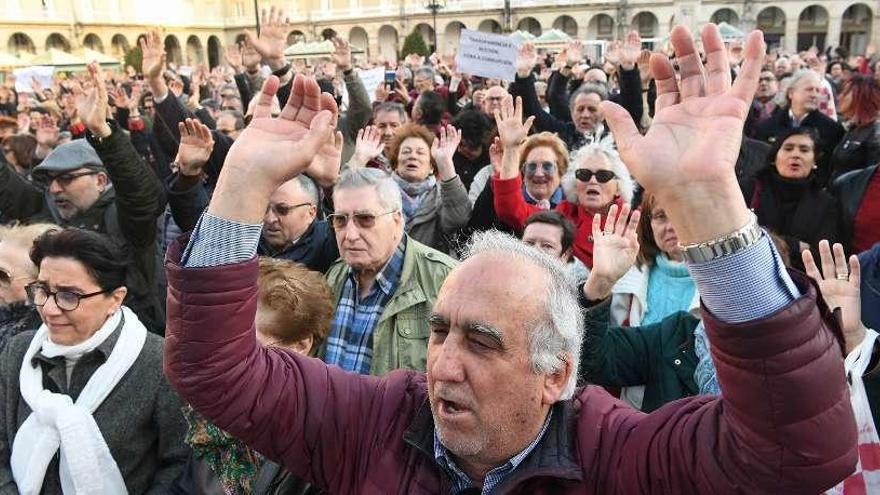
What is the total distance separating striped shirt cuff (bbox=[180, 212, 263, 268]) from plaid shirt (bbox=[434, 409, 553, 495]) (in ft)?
1.79

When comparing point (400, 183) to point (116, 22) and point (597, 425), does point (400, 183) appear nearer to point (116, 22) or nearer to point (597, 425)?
point (597, 425)

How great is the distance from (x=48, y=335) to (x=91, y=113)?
1.52 meters

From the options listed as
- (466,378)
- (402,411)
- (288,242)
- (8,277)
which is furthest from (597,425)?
(8,277)

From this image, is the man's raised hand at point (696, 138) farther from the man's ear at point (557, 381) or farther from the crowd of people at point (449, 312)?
the man's ear at point (557, 381)

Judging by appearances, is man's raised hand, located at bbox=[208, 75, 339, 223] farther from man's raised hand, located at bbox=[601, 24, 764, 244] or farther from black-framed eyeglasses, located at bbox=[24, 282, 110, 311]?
black-framed eyeglasses, located at bbox=[24, 282, 110, 311]

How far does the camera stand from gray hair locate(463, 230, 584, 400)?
4.52 ft

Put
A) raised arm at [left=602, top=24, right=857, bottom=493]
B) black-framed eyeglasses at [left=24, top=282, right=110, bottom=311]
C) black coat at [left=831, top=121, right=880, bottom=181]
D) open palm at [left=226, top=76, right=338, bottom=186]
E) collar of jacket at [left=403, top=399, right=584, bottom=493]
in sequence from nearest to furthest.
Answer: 1. raised arm at [left=602, top=24, right=857, bottom=493]
2. collar of jacket at [left=403, top=399, right=584, bottom=493]
3. open palm at [left=226, top=76, right=338, bottom=186]
4. black-framed eyeglasses at [left=24, top=282, right=110, bottom=311]
5. black coat at [left=831, top=121, right=880, bottom=181]

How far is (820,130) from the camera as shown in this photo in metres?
5.81

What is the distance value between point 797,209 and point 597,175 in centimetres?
125

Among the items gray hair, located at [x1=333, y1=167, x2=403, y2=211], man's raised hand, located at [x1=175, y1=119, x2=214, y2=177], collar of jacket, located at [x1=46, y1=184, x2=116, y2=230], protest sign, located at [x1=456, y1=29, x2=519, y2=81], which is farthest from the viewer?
protest sign, located at [x1=456, y1=29, x2=519, y2=81]

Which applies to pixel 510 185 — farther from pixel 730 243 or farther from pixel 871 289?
pixel 730 243

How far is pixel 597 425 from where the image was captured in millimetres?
1419

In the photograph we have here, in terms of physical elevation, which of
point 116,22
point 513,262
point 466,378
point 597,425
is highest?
point 116,22

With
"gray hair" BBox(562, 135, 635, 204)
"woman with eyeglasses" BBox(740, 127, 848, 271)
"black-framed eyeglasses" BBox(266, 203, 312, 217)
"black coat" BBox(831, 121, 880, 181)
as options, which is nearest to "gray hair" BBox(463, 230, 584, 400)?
"black-framed eyeglasses" BBox(266, 203, 312, 217)
